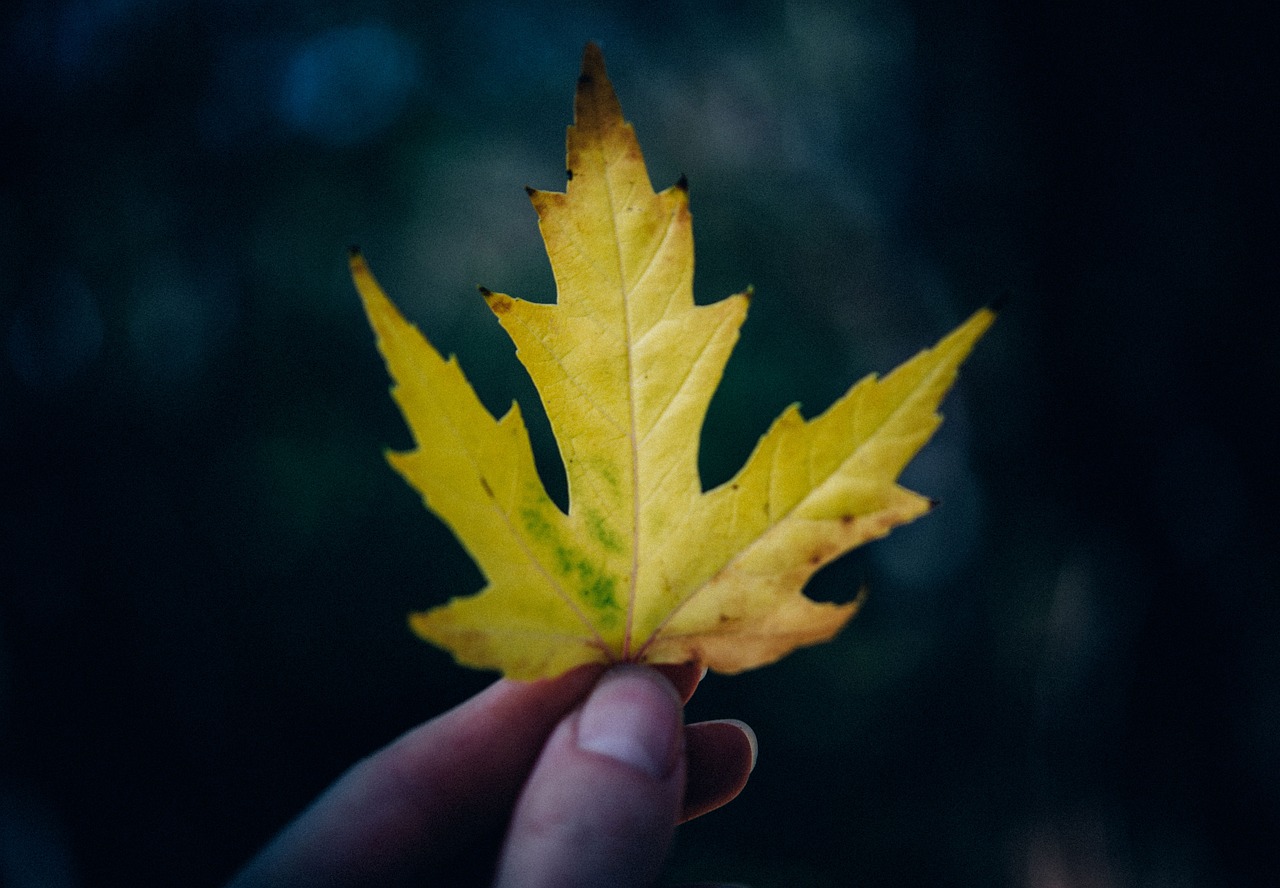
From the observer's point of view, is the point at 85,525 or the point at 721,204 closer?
the point at 85,525

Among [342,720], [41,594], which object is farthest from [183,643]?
[342,720]

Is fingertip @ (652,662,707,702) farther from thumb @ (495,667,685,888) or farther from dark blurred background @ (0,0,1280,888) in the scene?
dark blurred background @ (0,0,1280,888)

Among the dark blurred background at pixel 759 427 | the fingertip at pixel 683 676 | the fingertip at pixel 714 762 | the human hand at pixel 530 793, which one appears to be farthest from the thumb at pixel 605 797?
the dark blurred background at pixel 759 427

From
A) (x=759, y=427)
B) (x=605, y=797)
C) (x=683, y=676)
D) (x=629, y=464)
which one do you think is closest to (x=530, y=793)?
Answer: (x=605, y=797)

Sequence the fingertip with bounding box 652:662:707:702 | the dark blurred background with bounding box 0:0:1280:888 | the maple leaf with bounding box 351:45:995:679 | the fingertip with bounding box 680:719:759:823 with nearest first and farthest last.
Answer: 1. the maple leaf with bounding box 351:45:995:679
2. the fingertip with bounding box 652:662:707:702
3. the fingertip with bounding box 680:719:759:823
4. the dark blurred background with bounding box 0:0:1280:888

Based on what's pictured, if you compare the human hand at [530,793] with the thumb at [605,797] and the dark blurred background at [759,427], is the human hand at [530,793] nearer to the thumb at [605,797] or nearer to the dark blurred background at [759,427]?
the thumb at [605,797]

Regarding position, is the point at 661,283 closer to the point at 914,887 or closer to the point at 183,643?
the point at 183,643

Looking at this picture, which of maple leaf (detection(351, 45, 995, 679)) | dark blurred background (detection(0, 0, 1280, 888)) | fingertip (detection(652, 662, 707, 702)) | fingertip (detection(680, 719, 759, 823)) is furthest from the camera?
dark blurred background (detection(0, 0, 1280, 888))

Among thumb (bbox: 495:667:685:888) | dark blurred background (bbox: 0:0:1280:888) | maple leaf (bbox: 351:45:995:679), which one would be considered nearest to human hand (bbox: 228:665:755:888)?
thumb (bbox: 495:667:685:888)
